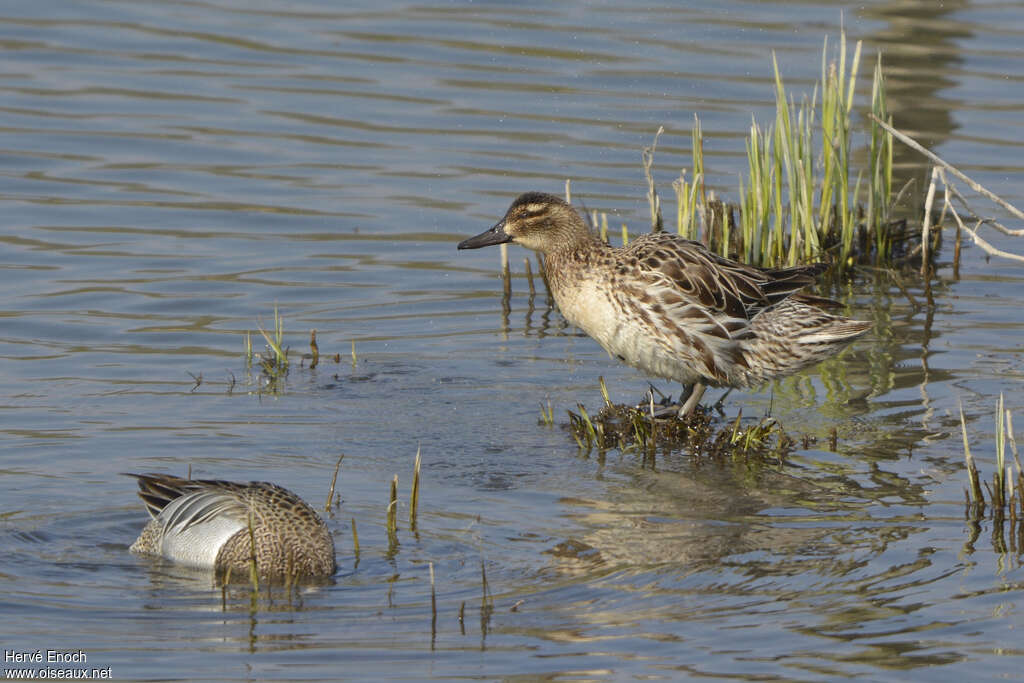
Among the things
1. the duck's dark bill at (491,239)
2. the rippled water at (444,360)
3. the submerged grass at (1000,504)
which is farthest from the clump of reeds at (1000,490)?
the duck's dark bill at (491,239)

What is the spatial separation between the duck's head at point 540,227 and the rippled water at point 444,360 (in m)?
0.87

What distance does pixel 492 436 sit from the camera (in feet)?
28.3

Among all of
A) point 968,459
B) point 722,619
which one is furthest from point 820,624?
point 968,459

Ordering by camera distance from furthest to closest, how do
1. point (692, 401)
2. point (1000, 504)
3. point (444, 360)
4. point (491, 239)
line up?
point (444, 360)
point (491, 239)
point (692, 401)
point (1000, 504)

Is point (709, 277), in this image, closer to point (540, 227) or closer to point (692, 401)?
point (692, 401)

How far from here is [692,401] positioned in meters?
8.73

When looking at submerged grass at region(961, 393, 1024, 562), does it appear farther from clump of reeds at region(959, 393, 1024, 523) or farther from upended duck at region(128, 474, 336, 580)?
upended duck at region(128, 474, 336, 580)

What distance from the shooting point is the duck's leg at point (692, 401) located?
8.68 metres

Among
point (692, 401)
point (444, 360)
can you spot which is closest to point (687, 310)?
point (692, 401)

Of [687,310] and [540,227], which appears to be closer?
[687,310]

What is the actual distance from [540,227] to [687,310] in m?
1.06

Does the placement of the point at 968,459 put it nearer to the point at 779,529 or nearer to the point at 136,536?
the point at 779,529

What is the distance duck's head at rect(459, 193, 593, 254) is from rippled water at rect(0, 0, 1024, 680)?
0.87 metres

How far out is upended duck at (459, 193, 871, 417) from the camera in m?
8.61
